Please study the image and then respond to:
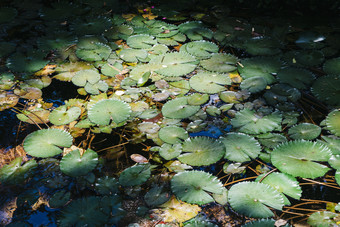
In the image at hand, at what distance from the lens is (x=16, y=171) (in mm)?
1666

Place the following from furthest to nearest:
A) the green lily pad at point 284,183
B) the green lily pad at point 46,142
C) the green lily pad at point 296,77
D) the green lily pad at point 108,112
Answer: the green lily pad at point 296,77 < the green lily pad at point 108,112 < the green lily pad at point 46,142 < the green lily pad at point 284,183

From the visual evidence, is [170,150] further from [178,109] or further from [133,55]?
[133,55]

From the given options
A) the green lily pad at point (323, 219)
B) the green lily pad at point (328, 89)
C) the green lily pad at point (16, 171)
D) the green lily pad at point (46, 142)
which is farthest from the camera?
the green lily pad at point (328, 89)

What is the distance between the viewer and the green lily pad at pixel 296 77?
2.15 meters

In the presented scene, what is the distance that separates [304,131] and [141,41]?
4.66 feet

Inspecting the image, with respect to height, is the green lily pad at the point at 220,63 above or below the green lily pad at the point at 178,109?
above

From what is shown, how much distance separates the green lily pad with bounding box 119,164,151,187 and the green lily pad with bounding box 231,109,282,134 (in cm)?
59

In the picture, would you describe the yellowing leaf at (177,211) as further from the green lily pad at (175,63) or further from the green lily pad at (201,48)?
the green lily pad at (201,48)

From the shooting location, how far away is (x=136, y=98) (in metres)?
2.12

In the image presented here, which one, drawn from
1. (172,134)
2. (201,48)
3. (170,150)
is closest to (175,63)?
(201,48)

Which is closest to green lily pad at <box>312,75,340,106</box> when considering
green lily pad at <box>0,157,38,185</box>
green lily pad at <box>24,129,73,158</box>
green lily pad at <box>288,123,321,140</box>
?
green lily pad at <box>288,123,321,140</box>

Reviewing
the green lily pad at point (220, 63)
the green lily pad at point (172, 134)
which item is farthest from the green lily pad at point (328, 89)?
the green lily pad at point (172, 134)

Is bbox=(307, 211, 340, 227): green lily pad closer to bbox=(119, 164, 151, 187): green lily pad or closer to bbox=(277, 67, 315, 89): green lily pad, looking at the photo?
bbox=(119, 164, 151, 187): green lily pad

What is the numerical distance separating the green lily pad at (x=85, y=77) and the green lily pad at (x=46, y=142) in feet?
1.58
